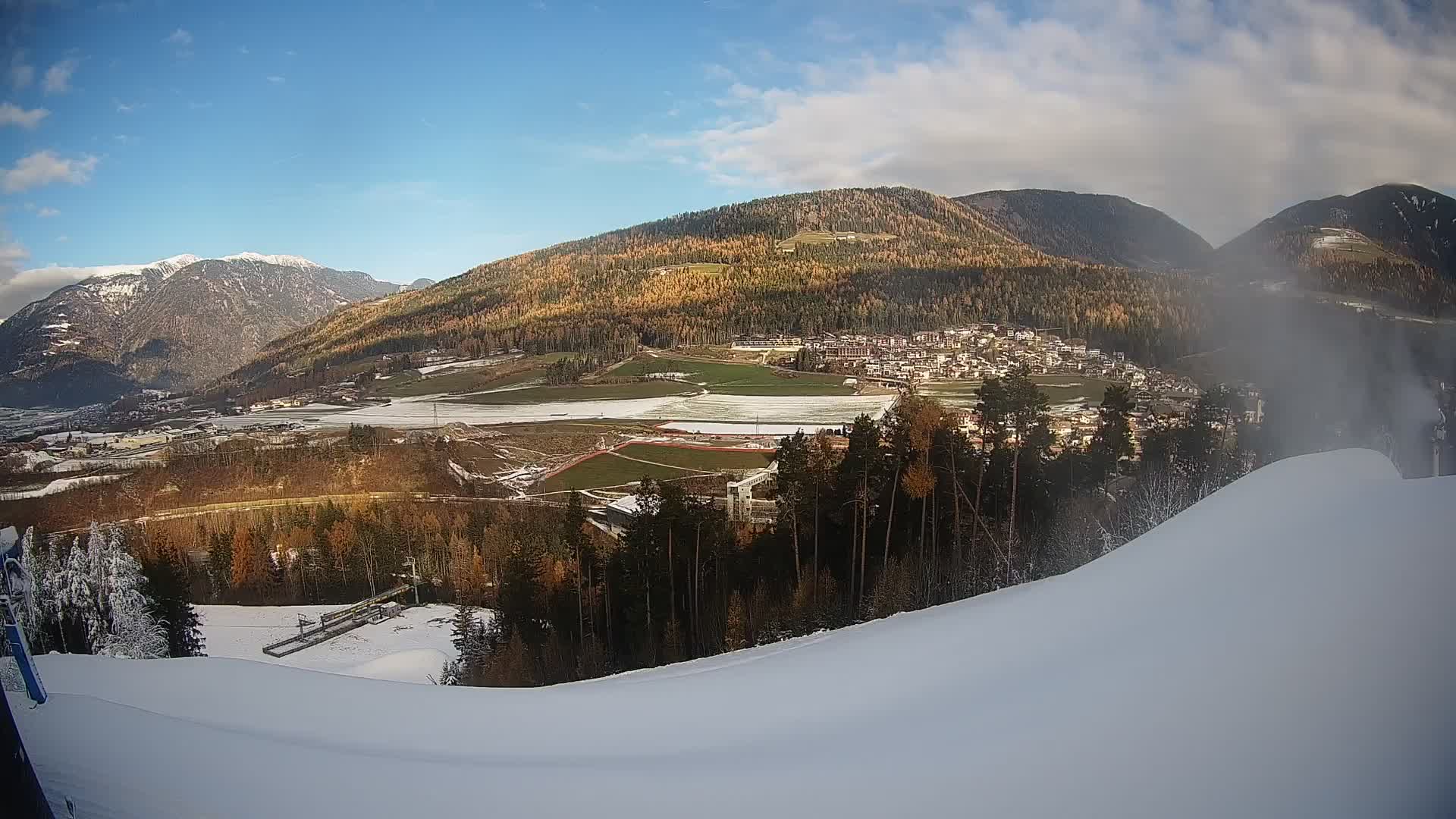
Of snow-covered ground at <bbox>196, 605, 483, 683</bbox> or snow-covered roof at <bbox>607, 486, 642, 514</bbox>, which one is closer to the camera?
snow-covered ground at <bbox>196, 605, 483, 683</bbox>

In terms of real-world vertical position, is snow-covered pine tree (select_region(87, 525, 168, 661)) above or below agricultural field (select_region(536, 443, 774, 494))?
below

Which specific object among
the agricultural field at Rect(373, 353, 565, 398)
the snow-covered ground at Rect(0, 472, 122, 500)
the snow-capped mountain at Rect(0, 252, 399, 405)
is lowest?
the snow-covered ground at Rect(0, 472, 122, 500)

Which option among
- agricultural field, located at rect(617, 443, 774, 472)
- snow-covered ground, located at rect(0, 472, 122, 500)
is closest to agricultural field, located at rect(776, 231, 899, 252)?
agricultural field, located at rect(617, 443, 774, 472)

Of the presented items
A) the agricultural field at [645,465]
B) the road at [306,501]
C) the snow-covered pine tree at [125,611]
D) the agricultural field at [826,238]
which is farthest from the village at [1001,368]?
the snow-covered pine tree at [125,611]

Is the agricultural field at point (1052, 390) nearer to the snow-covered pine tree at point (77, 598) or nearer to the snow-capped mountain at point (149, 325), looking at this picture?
the snow-capped mountain at point (149, 325)

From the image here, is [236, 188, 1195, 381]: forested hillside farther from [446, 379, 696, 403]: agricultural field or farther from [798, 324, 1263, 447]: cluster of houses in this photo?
[446, 379, 696, 403]: agricultural field

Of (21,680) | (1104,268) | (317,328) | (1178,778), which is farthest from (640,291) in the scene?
(1178,778)
